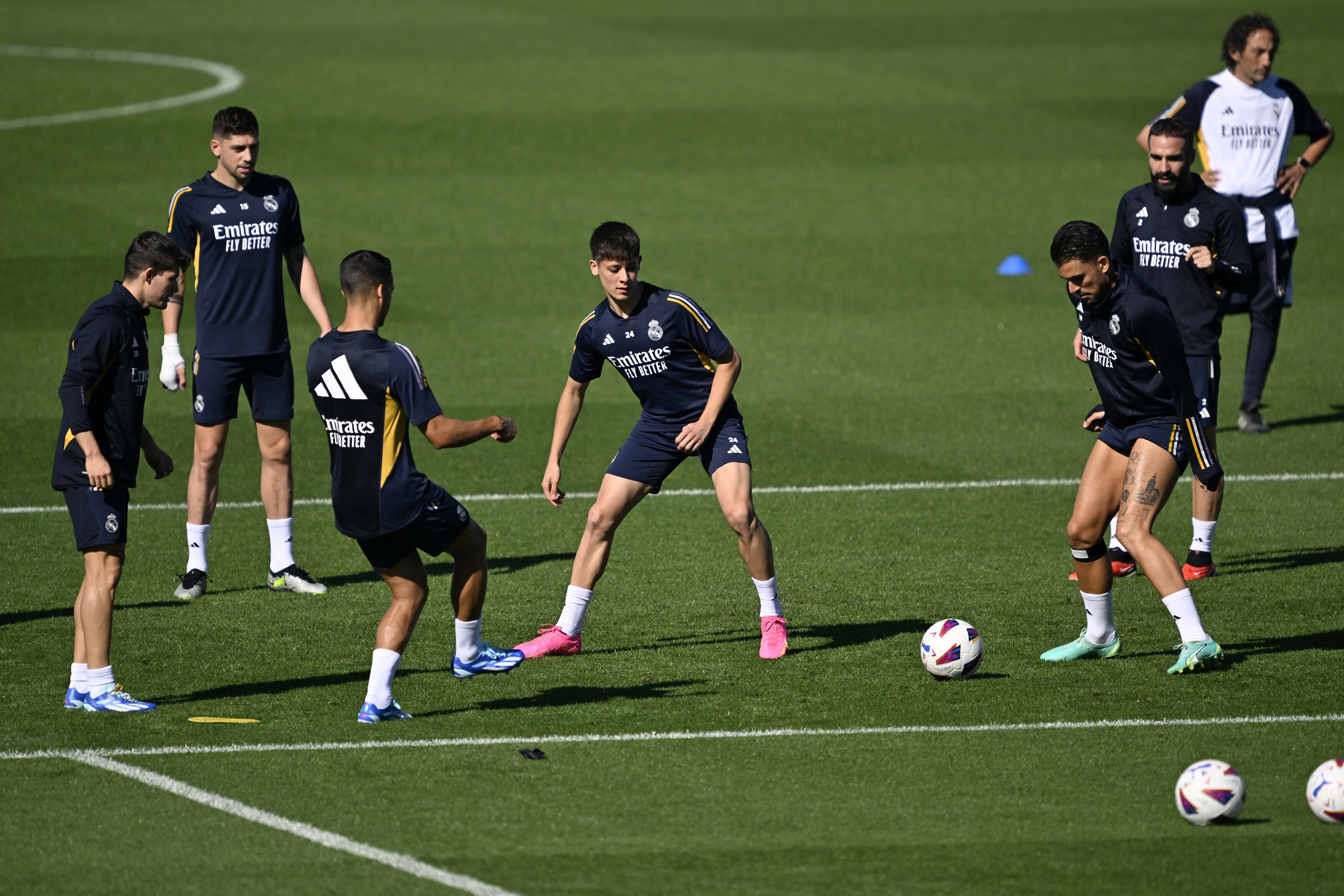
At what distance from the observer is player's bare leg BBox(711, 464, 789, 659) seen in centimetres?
891

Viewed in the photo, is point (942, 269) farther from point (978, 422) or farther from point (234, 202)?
point (234, 202)

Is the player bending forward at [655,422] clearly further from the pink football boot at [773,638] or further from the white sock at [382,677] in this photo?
the white sock at [382,677]

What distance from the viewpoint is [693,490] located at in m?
13.2

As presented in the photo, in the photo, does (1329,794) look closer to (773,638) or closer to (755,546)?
(773,638)

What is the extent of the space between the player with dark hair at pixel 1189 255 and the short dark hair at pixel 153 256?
5.61 meters

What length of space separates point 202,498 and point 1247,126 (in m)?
8.49

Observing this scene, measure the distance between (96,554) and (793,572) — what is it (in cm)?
448

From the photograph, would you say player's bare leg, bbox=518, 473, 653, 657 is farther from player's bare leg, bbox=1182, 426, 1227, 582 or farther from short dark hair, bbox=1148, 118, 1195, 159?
short dark hair, bbox=1148, 118, 1195, 159

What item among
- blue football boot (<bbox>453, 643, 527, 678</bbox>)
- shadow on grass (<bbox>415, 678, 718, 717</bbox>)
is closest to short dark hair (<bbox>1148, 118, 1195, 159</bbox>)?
shadow on grass (<bbox>415, 678, 718, 717</bbox>)

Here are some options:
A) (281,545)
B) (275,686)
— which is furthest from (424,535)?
(281,545)

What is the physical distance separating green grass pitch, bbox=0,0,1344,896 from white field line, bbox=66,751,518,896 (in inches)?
2.4

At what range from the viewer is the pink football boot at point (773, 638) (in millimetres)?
9000

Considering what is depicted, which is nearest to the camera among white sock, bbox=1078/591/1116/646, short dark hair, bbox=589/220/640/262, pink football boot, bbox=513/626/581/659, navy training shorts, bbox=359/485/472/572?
navy training shorts, bbox=359/485/472/572

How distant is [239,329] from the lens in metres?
10.7
